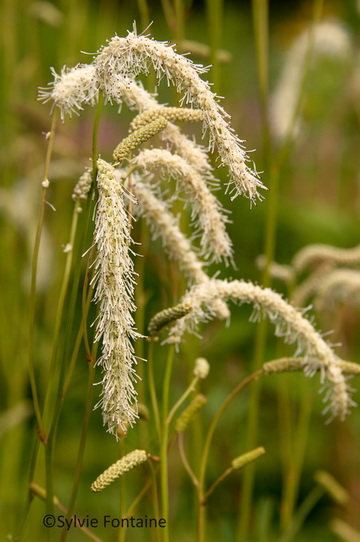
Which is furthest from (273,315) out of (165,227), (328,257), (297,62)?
(297,62)

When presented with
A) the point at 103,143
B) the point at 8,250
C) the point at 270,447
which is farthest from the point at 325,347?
the point at 103,143

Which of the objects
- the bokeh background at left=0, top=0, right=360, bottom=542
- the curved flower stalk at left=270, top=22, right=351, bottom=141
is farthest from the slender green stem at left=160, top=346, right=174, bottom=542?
the curved flower stalk at left=270, top=22, right=351, bottom=141

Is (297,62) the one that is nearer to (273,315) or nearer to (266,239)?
(266,239)

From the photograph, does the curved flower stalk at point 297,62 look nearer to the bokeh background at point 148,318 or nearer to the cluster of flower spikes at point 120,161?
the bokeh background at point 148,318

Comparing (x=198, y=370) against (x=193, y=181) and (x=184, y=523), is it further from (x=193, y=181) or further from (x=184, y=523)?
(x=184, y=523)

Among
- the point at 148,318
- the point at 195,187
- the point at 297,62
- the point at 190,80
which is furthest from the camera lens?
the point at 297,62

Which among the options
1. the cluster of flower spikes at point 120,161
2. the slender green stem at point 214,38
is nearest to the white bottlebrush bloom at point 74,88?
the cluster of flower spikes at point 120,161

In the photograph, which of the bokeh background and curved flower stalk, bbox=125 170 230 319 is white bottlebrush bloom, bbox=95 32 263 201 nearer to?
curved flower stalk, bbox=125 170 230 319
